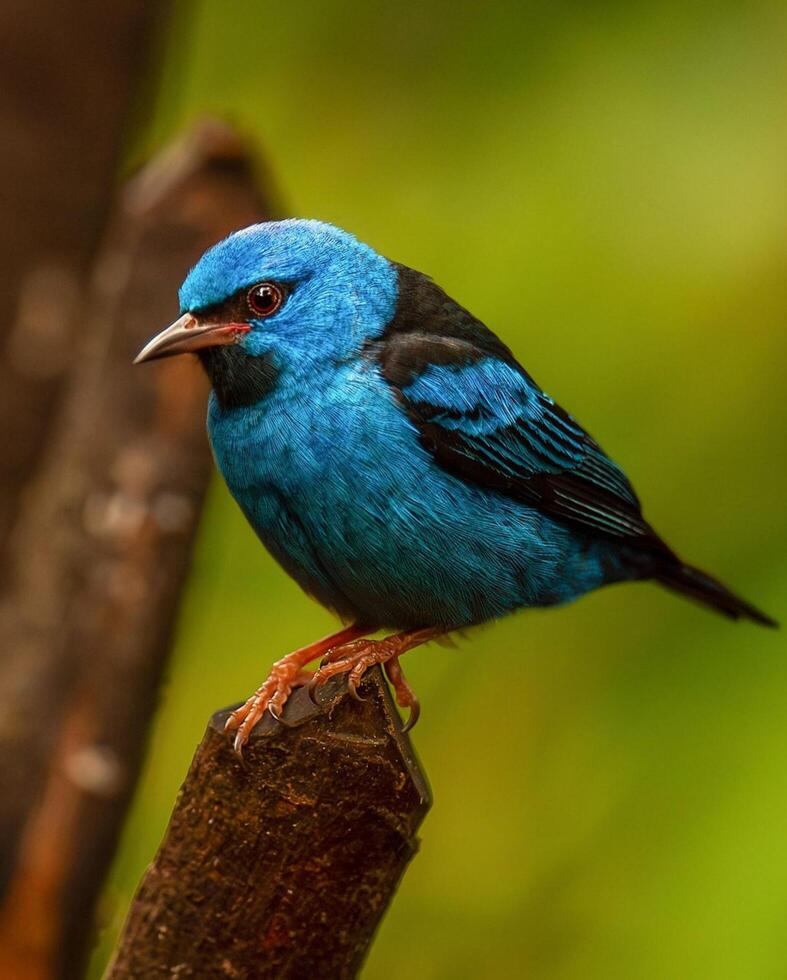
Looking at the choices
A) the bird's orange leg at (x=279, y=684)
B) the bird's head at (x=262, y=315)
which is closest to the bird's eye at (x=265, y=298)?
the bird's head at (x=262, y=315)

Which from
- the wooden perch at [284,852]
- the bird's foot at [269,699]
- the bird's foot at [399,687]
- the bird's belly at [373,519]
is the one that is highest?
the bird's belly at [373,519]

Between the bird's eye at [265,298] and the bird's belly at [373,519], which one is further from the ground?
the bird's eye at [265,298]

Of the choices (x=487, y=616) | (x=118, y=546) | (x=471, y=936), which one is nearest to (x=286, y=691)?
(x=487, y=616)

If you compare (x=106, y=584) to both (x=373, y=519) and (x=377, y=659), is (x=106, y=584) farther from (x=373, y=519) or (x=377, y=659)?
(x=377, y=659)

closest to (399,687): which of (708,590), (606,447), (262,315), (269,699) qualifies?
(269,699)

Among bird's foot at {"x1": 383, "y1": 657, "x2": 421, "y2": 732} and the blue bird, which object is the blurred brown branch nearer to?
the blue bird

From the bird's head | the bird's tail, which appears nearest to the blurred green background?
the bird's tail

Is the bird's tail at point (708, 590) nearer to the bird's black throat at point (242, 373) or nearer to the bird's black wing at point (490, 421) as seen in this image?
the bird's black wing at point (490, 421)

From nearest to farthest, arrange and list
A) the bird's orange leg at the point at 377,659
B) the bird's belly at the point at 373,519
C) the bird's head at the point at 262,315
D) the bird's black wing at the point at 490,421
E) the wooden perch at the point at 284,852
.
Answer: the wooden perch at the point at 284,852 → the bird's orange leg at the point at 377,659 → the bird's belly at the point at 373,519 → the bird's head at the point at 262,315 → the bird's black wing at the point at 490,421
